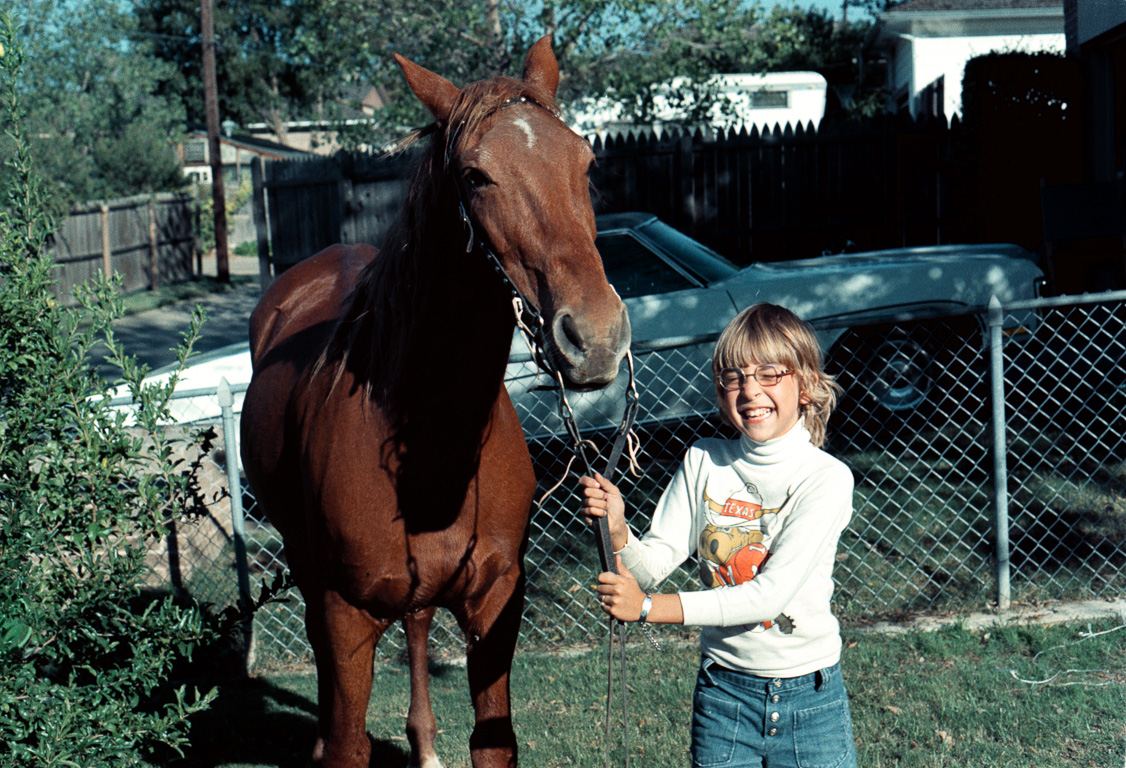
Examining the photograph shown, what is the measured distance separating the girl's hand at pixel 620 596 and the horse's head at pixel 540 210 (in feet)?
1.42

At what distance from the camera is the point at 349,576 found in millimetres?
2828

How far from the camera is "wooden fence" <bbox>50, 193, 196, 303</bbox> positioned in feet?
70.2

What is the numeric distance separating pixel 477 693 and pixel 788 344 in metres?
1.47

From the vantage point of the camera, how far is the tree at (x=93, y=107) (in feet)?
90.7

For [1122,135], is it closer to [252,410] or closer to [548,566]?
[548,566]

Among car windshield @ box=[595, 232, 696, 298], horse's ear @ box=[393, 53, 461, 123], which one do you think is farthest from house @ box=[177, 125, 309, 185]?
→ horse's ear @ box=[393, 53, 461, 123]

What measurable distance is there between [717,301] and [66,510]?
483cm

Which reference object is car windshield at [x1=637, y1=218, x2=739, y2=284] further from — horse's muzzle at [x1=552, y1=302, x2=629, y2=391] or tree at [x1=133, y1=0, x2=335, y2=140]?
tree at [x1=133, y1=0, x2=335, y2=140]

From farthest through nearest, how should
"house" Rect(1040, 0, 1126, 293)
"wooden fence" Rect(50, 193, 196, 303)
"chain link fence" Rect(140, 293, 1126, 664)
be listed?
"wooden fence" Rect(50, 193, 196, 303) → "house" Rect(1040, 0, 1126, 293) → "chain link fence" Rect(140, 293, 1126, 664)

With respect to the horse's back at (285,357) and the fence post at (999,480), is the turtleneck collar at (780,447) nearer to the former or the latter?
the horse's back at (285,357)

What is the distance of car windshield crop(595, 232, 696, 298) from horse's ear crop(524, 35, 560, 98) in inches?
171

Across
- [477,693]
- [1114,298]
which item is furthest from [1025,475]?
[477,693]

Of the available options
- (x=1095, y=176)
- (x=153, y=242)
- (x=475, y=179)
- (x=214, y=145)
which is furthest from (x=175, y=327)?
(x=475, y=179)

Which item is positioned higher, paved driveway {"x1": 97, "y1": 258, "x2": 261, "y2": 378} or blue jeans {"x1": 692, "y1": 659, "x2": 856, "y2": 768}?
blue jeans {"x1": 692, "y1": 659, "x2": 856, "y2": 768}
